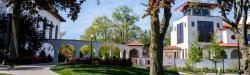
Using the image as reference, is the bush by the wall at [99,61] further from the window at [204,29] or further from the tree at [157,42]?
the window at [204,29]

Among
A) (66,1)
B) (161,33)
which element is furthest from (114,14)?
(161,33)

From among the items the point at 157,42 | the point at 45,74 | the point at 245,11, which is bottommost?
the point at 45,74

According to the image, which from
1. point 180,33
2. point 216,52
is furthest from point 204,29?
point 216,52

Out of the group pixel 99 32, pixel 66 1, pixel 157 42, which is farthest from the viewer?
pixel 99 32

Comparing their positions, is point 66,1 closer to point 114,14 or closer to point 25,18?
point 25,18

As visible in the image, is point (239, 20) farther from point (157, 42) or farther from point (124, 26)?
point (124, 26)

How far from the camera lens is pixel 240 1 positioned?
23734 millimetres

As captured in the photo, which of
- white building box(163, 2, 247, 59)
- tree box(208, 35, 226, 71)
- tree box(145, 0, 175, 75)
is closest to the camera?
tree box(145, 0, 175, 75)

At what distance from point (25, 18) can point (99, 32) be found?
41044 mm

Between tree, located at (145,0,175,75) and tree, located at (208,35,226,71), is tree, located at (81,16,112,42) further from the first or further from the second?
tree, located at (145,0,175,75)

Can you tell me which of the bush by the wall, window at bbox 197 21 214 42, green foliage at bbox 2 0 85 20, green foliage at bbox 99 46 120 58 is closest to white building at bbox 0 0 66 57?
green foliage at bbox 99 46 120 58

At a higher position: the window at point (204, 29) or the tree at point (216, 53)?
the window at point (204, 29)

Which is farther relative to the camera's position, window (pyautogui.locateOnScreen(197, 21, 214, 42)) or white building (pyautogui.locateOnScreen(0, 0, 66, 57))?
window (pyautogui.locateOnScreen(197, 21, 214, 42))

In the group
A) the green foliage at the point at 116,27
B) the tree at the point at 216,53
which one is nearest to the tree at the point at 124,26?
the green foliage at the point at 116,27
